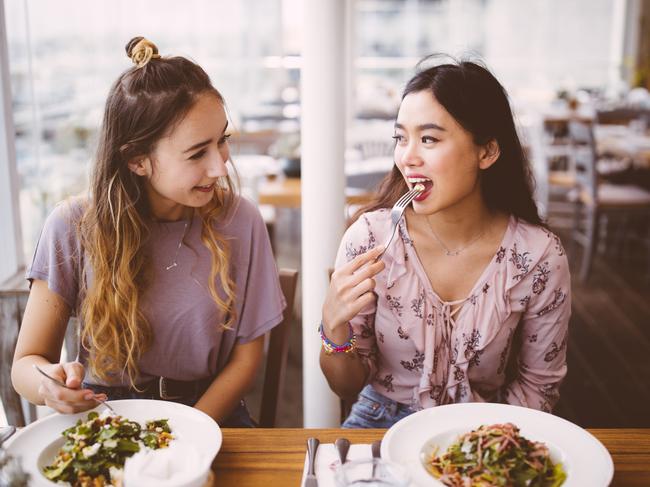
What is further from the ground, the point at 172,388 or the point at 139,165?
the point at 139,165

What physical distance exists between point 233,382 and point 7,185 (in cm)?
168

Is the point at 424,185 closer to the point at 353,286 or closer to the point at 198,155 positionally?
the point at 353,286

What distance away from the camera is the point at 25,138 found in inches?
123

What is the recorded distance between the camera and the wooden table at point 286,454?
1173 millimetres

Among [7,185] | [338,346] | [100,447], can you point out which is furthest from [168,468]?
[7,185]

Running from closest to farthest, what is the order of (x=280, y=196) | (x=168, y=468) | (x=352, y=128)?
(x=168, y=468) → (x=280, y=196) → (x=352, y=128)

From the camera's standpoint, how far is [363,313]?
1678 mm

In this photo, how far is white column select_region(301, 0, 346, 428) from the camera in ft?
6.43

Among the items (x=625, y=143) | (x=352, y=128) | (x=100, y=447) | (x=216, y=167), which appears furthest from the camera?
(x=352, y=128)

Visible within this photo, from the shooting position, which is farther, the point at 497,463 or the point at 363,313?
the point at 363,313

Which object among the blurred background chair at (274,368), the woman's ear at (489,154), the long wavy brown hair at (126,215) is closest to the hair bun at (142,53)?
the long wavy brown hair at (126,215)

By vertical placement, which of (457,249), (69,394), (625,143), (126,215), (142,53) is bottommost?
(625,143)

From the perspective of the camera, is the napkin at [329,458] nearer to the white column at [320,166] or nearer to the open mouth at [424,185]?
the open mouth at [424,185]

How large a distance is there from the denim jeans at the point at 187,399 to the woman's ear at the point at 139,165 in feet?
1.57
